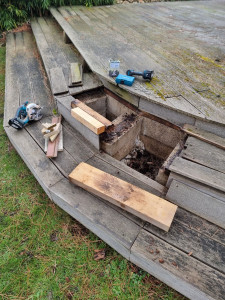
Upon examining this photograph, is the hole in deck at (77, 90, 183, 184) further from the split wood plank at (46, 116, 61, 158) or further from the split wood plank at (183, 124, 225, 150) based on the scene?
the split wood plank at (46, 116, 61, 158)

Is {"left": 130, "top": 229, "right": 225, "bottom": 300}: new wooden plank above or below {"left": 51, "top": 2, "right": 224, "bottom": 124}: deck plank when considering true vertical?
below

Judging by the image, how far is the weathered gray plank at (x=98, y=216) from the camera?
1407mm

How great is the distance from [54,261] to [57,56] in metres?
2.85

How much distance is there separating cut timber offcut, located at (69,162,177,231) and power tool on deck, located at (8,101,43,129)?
3.08ft

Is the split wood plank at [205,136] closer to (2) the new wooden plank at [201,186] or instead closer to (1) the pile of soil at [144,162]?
(2) the new wooden plank at [201,186]

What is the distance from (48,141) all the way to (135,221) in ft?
3.84

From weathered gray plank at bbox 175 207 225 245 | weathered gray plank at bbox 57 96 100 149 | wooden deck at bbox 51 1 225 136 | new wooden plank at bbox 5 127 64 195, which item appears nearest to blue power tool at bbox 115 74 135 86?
wooden deck at bbox 51 1 225 136

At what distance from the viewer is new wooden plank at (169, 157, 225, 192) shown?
4.39 ft

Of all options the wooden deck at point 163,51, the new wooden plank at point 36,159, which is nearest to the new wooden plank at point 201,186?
the wooden deck at point 163,51

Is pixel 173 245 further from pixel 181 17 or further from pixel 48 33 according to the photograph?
pixel 181 17

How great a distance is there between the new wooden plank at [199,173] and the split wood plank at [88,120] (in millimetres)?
705

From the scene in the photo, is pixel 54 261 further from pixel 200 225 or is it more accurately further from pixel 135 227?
pixel 200 225

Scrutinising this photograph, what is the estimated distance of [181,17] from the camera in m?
4.13

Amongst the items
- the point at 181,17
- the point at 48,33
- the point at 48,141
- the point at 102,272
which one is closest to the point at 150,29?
the point at 181,17
